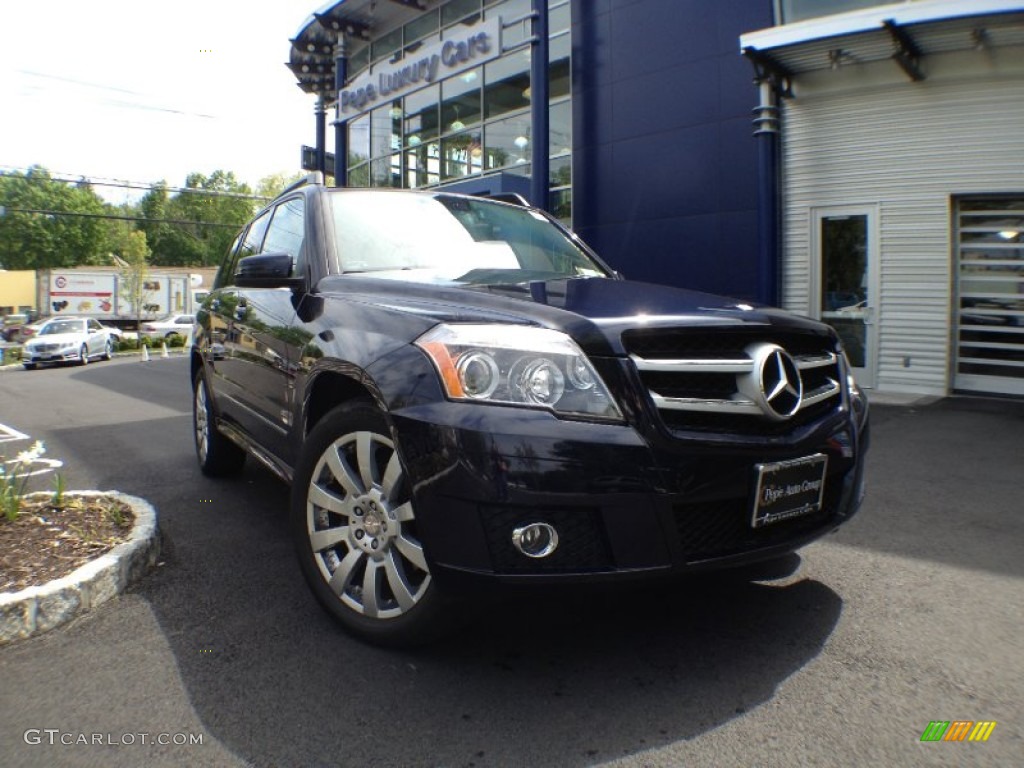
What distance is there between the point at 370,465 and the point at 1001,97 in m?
9.61

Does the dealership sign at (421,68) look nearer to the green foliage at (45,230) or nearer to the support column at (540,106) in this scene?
the support column at (540,106)

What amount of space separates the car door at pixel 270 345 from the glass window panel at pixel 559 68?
10263 mm

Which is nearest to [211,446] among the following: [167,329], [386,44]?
[386,44]

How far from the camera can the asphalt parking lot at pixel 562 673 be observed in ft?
6.68

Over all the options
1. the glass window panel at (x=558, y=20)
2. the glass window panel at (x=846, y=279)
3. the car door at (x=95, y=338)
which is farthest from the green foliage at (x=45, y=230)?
the glass window panel at (x=846, y=279)

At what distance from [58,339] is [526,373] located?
24.6 meters

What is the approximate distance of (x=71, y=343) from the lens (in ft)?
75.1

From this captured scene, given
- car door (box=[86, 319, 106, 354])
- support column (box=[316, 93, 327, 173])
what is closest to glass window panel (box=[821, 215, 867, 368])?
support column (box=[316, 93, 327, 173])

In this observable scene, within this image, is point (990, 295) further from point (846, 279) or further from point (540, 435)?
point (540, 435)

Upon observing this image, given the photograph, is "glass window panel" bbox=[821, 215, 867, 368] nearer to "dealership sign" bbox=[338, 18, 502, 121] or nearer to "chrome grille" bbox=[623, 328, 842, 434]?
"dealership sign" bbox=[338, 18, 502, 121]

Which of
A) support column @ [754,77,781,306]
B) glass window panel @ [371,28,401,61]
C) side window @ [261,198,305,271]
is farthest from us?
glass window panel @ [371,28,401,61]

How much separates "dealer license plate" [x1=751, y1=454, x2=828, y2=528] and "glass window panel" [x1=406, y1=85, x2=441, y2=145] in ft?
50.7

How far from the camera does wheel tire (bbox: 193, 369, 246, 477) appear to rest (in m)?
5.16

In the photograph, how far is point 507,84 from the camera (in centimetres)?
1456
